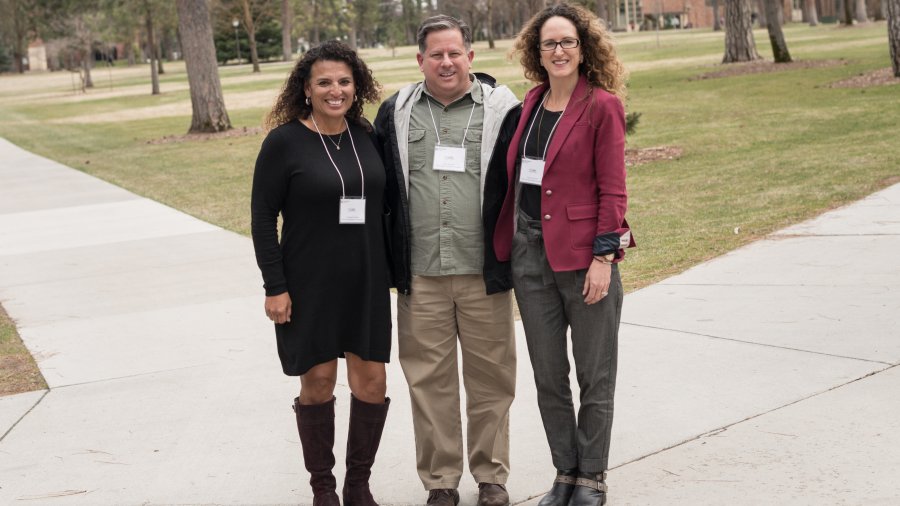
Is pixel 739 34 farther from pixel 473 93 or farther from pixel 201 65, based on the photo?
pixel 473 93

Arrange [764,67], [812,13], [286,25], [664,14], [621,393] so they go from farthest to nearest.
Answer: [664,14] < [286,25] < [812,13] < [764,67] < [621,393]

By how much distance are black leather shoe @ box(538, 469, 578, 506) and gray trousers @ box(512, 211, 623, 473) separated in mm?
33

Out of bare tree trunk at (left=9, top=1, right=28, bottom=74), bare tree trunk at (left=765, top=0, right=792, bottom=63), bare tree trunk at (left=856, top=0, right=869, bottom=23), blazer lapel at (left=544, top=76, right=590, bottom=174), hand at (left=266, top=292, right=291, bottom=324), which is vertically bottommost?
hand at (left=266, top=292, right=291, bottom=324)

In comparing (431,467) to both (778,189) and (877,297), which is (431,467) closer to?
(877,297)

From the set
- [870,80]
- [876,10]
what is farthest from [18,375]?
[876,10]

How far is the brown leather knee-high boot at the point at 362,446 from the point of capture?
14.0 ft

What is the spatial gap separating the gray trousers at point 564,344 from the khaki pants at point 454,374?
0.17 meters

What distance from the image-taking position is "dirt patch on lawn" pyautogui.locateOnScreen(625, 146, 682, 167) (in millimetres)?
15539

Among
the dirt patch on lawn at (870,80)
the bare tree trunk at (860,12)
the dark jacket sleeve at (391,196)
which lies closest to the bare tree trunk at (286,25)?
the bare tree trunk at (860,12)

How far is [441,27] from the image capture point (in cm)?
409

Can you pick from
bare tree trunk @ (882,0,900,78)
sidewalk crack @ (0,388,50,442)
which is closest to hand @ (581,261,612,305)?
sidewalk crack @ (0,388,50,442)

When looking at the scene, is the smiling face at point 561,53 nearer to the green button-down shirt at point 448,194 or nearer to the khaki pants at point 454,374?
the green button-down shirt at point 448,194

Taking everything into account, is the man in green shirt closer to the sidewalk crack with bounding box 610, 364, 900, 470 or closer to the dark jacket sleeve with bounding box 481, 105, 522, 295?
the dark jacket sleeve with bounding box 481, 105, 522, 295

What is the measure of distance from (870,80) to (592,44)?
20.3 meters
